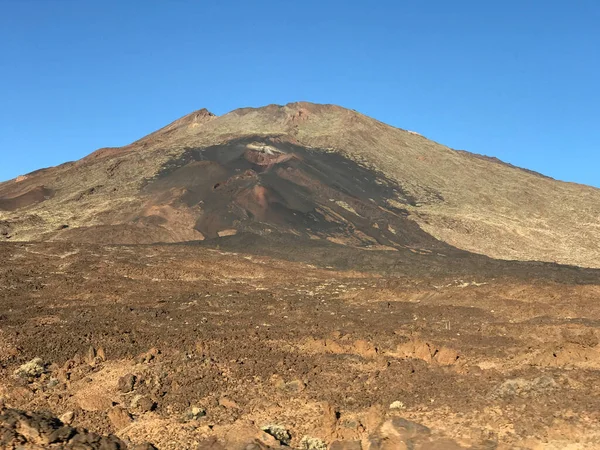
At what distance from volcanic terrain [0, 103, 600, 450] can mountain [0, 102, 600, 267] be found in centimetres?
36

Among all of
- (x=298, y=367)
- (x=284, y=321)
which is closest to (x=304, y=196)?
(x=284, y=321)

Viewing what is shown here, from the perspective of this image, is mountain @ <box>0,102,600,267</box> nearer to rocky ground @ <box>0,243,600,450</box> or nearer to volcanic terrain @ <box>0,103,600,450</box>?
volcanic terrain @ <box>0,103,600,450</box>

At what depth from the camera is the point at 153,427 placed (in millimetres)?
11367

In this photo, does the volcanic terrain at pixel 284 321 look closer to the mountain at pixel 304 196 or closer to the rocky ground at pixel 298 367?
the rocky ground at pixel 298 367

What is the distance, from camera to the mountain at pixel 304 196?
46.5m

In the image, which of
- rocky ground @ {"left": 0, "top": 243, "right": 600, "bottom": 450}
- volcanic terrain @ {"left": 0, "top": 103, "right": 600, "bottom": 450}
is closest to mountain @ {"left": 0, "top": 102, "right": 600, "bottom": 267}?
volcanic terrain @ {"left": 0, "top": 103, "right": 600, "bottom": 450}

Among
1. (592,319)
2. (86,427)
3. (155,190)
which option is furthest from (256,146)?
(86,427)

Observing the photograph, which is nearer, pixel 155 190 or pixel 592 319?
pixel 592 319

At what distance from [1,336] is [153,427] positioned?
855 centimetres

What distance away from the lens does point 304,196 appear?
2111 inches

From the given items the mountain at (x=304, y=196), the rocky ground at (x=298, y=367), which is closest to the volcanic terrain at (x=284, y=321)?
the rocky ground at (x=298, y=367)

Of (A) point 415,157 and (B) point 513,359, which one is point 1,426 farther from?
(A) point 415,157

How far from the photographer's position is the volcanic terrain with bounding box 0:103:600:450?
37.8 ft

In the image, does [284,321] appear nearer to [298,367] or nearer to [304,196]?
[298,367]
